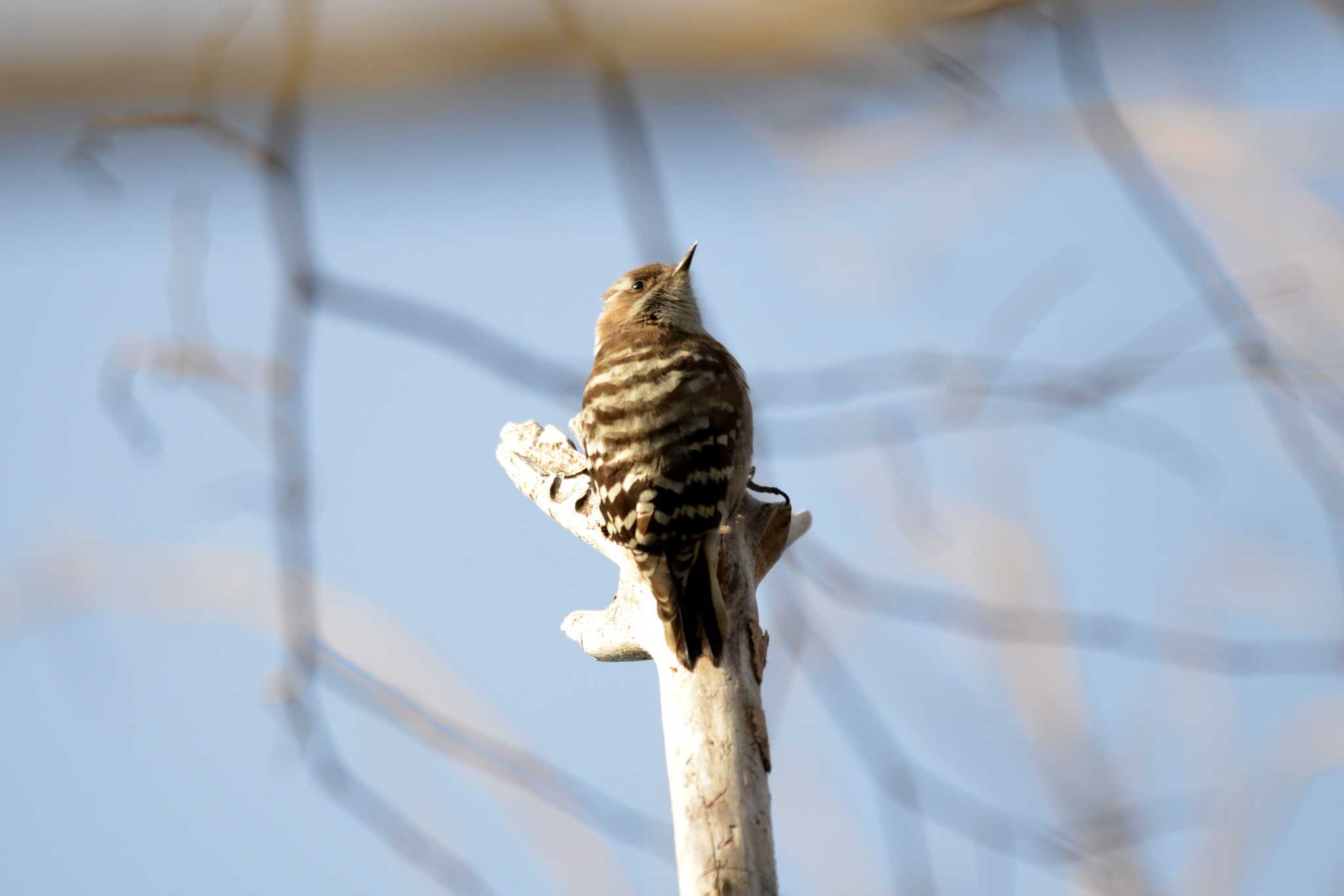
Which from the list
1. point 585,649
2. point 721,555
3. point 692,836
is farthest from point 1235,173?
point 585,649

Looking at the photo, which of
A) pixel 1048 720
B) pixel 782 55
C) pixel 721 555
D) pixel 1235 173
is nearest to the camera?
pixel 782 55

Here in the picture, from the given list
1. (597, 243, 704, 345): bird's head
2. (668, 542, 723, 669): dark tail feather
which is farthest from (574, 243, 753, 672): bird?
(597, 243, 704, 345): bird's head

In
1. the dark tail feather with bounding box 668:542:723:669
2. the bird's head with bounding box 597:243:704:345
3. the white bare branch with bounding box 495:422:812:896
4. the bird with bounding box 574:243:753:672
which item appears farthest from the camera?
the bird's head with bounding box 597:243:704:345

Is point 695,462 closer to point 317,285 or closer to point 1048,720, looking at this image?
point 317,285

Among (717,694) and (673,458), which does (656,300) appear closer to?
(673,458)

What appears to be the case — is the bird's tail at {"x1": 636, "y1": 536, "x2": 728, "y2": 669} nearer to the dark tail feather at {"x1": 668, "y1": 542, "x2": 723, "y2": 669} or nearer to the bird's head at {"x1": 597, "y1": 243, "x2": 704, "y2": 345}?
the dark tail feather at {"x1": 668, "y1": 542, "x2": 723, "y2": 669}

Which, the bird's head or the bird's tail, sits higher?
the bird's head

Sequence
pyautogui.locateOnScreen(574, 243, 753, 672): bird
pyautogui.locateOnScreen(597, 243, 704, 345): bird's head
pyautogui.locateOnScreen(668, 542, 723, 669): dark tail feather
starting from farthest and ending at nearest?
pyautogui.locateOnScreen(597, 243, 704, 345): bird's head < pyautogui.locateOnScreen(574, 243, 753, 672): bird < pyautogui.locateOnScreen(668, 542, 723, 669): dark tail feather
